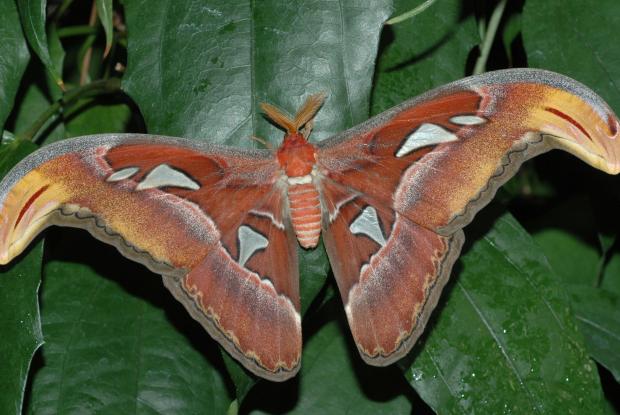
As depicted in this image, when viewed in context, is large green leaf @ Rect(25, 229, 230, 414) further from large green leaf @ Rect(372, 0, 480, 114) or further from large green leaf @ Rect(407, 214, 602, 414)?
large green leaf @ Rect(372, 0, 480, 114)

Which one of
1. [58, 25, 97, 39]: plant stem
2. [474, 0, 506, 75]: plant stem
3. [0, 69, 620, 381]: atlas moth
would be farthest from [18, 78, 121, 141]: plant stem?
[474, 0, 506, 75]: plant stem

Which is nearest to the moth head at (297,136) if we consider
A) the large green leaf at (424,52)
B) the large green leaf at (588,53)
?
the large green leaf at (424,52)

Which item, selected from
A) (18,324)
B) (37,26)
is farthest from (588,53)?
(18,324)

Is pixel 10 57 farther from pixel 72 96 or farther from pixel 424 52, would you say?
pixel 424 52

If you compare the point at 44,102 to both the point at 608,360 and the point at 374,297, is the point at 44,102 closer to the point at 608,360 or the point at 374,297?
the point at 374,297

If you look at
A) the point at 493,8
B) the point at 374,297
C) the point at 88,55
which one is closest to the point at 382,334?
the point at 374,297

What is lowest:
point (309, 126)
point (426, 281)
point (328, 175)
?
point (426, 281)
